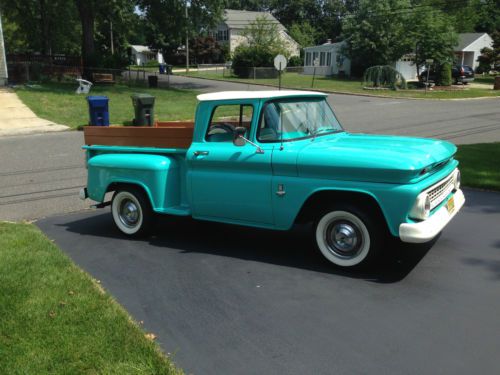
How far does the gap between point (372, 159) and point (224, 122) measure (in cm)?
188

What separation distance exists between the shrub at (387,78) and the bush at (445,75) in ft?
16.1

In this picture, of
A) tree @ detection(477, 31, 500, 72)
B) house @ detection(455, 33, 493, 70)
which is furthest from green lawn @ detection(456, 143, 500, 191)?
house @ detection(455, 33, 493, 70)

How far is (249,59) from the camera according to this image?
49.5 meters

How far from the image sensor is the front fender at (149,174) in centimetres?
579

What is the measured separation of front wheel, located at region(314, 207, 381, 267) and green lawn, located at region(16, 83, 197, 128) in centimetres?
1487

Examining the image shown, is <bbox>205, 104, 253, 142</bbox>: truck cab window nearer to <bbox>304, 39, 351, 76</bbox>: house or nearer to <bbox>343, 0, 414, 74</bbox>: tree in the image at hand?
<bbox>343, 0, 414, 74</bbox>: tree

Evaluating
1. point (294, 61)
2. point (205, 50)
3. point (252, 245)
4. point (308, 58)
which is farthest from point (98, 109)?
point (205, 50)

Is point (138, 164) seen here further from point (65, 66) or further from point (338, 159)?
point (65, 66)

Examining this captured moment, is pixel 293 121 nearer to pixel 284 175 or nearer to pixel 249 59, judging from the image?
pixel 284 175

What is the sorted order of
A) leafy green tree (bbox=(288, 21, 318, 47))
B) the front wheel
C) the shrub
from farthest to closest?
leafy green tree (bbox=(288, 21, 318, 47)) < the shrub < the front wheel

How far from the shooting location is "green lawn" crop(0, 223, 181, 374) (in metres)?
3.35

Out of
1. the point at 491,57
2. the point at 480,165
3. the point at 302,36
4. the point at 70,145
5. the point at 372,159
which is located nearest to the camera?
the point at 372,159

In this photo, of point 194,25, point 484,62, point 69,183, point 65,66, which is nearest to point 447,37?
point 484,62

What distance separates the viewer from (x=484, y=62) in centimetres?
5494
